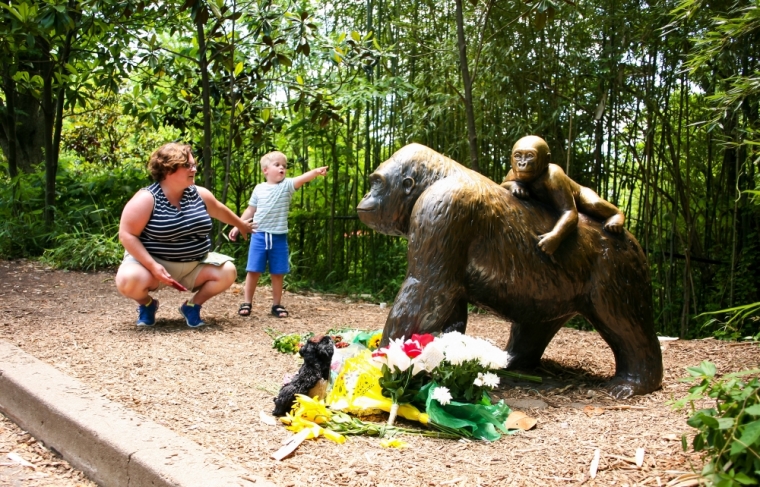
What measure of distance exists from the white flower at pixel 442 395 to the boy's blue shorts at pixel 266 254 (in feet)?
9.27

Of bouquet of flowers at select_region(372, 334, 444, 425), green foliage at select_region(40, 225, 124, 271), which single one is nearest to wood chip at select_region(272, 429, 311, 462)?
bouquet of flowers at select_region(372, 334, 444, 425)

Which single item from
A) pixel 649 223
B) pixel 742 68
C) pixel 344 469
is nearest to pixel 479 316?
pixel 649 223

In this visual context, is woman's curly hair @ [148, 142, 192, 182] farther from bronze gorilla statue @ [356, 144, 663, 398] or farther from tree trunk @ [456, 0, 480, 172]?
tree trunk @ [456, 0, 480, 172]

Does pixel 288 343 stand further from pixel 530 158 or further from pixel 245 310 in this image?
pixel 530 158

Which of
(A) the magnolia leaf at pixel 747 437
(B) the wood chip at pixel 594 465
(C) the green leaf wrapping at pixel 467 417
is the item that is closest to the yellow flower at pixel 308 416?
(C) the green leaf wrapping at pixel 467 417

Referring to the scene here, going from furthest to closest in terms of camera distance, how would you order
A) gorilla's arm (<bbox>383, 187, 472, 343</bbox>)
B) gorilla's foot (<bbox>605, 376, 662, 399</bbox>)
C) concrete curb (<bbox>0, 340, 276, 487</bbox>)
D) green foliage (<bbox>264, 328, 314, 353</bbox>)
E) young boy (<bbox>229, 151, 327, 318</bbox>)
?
young boy (<bbox>229, 151, 327, 318</bbox>) < green foliage (<bbox>264, 328, 314, 353</bbox>) < gorilla's foot (<bbox>605, 376, 662, 399</bbox>) < gorilla's arm (<bbox>383, 187, 472, 343</bbox>) < concrete curb (<bbox>0, 340, 276, 487</bbox>)

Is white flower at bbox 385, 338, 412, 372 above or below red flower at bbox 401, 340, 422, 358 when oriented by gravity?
below

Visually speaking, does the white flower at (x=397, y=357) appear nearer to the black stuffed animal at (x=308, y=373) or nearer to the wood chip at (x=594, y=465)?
the black stuffed animal at (x=308, y=373)

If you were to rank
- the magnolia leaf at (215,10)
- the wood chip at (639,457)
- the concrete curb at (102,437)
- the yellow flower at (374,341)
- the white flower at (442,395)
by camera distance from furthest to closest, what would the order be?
the magnolia leaf at (215,10) < the yellow flower at (374,341) < the white flower at (442,395) < the wood chip at (639,457) < the concrete curb at (102,437)

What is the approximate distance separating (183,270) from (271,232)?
3.04 ft

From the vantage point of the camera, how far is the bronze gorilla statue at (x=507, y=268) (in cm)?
303

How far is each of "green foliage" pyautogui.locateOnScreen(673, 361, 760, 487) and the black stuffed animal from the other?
145 cm

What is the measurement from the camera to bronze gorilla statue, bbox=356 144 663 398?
9.93ft

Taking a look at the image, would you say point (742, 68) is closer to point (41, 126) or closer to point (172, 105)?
point (172, 105)
